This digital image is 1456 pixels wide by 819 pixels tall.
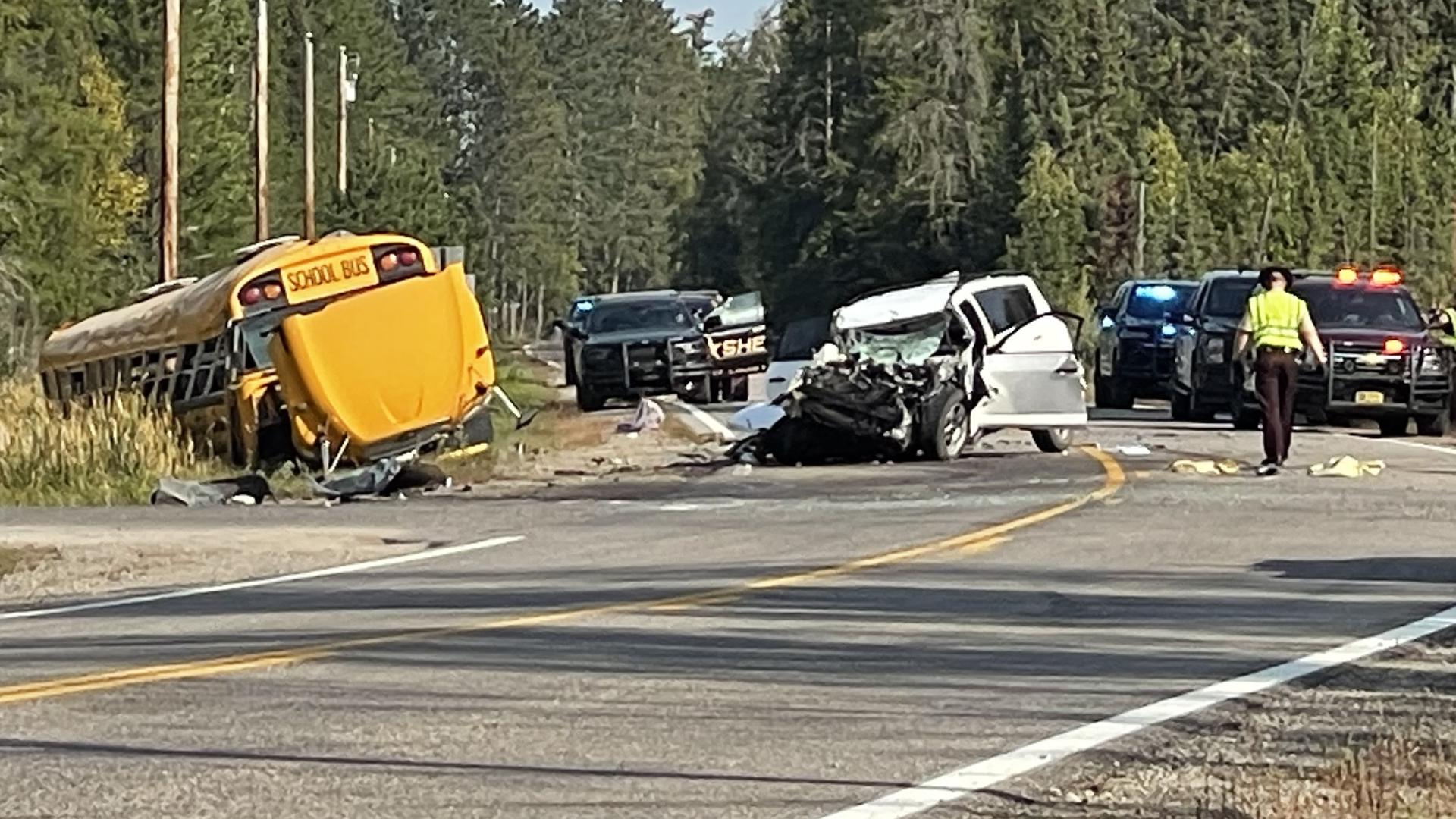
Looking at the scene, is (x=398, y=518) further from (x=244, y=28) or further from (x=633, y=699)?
(x=244, y=28)

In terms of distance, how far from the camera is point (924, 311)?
25812 millimetres

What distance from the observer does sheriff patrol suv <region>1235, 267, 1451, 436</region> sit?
100ft

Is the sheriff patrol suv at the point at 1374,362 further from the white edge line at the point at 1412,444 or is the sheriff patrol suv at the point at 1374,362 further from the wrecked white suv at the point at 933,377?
the wrecked white suv at the point at 933,377

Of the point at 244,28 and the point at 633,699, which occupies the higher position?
the point at 244,28

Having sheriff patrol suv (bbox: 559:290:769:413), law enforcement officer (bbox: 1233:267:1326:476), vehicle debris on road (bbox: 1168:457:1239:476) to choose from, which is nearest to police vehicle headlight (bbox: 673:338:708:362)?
sheriff patrol suv (bbox: 559:290:769:413)

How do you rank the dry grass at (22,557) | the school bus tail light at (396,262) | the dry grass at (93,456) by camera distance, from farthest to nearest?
the school bus tail light at (396,262), the dry grass at (93,456), the dry grass at (22,557)

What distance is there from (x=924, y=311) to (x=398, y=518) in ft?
22.0

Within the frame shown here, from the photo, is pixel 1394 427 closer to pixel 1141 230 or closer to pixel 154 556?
pixel 154 556

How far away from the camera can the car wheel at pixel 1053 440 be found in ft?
89.5

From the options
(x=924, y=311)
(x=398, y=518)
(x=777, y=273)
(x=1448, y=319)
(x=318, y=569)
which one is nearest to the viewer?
(x=318, y=569)

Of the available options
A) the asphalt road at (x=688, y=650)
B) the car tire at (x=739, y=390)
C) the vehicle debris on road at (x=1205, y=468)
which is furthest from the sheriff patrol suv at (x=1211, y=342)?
the asphalt road at (x=688, y=650)

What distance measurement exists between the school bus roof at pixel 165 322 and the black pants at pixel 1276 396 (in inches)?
374

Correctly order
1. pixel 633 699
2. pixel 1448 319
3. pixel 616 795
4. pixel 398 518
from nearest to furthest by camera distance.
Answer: pixel 616 795 → pixel 633 699 → pixel 398 518 → pixel 1448 319

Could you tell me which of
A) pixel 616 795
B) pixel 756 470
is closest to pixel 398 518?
pixel 756 470
